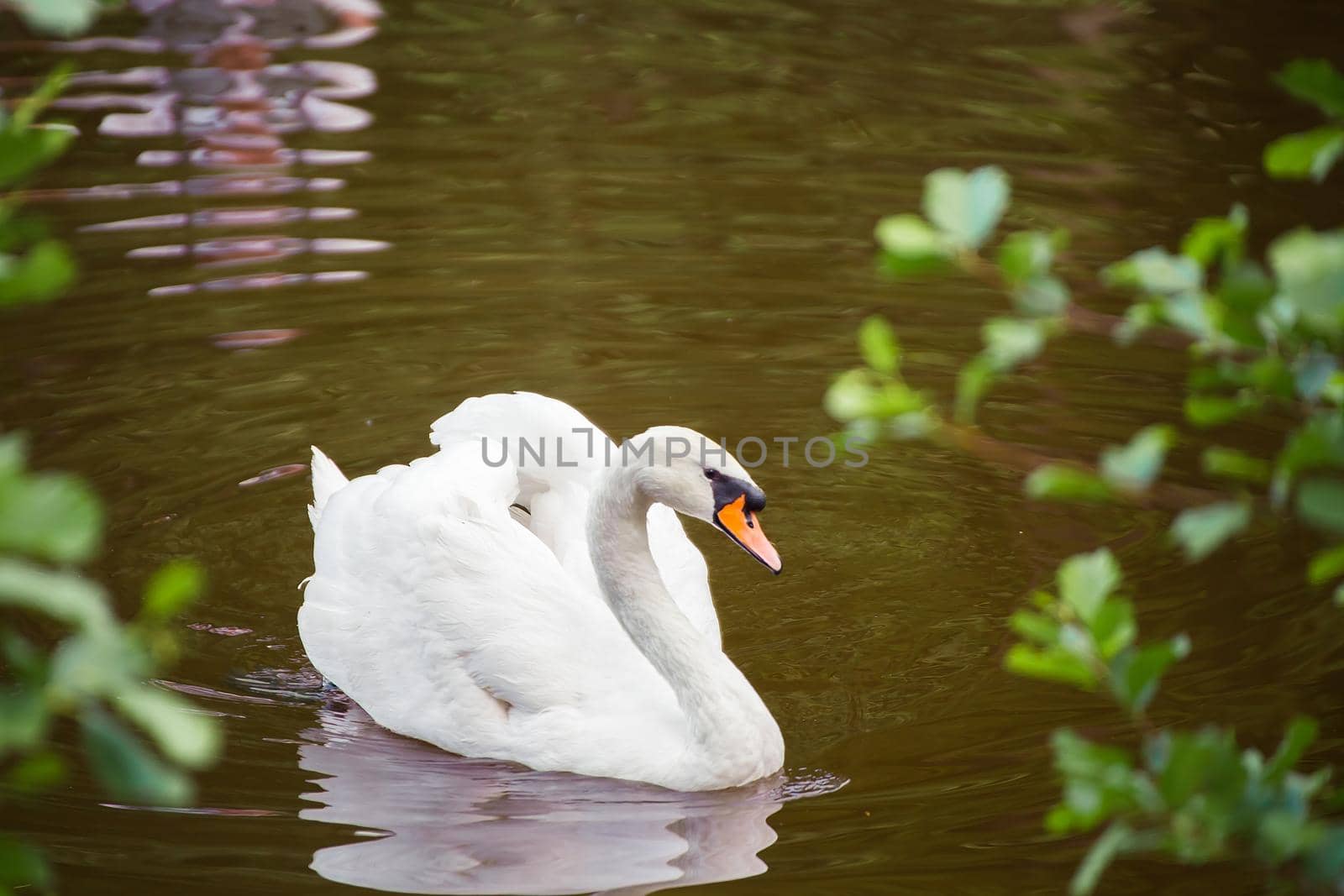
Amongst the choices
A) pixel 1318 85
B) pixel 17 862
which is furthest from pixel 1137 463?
pixel 17 862

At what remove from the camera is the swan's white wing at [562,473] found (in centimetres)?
529

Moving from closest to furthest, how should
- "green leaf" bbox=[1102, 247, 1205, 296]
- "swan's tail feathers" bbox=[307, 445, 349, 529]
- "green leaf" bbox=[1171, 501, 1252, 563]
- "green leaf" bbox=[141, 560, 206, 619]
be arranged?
"green leaf" bbox=[141, 560, 206, 619] < "green leaf" bbox=[1171, 501, 1252, 563] < "green leaf" bbox=[1102, 247, 1205, 296] < "swan's tail feathers" bbox=[307, 445, 349, 529]

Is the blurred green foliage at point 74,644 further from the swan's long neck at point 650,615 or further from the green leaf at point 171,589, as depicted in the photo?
the swan's long neck at point 650,615

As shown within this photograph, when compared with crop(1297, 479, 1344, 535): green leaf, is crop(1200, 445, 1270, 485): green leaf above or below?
below

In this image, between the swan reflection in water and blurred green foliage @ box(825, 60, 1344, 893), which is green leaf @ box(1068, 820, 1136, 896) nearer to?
blurred green foliage @ box(825, 60, 1344, 893)

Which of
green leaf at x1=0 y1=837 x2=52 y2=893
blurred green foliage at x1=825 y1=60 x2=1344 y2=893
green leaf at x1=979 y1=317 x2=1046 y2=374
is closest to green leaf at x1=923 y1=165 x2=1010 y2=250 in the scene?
blurred green foliage at x1=825 y1=60 x2=1344 y2=893

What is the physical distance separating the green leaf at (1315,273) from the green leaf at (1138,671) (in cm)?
49

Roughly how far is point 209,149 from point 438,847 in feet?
22.2

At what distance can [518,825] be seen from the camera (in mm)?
4551

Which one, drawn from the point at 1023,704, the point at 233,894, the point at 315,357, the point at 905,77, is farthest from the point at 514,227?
the point at 233,894

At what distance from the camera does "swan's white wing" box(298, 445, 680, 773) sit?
188 inches

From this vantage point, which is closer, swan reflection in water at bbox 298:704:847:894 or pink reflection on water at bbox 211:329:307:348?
swan reflection in water at bbox 298:704:847:894

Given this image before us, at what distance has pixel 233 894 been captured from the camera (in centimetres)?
425

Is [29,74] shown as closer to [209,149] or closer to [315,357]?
[209,149]
